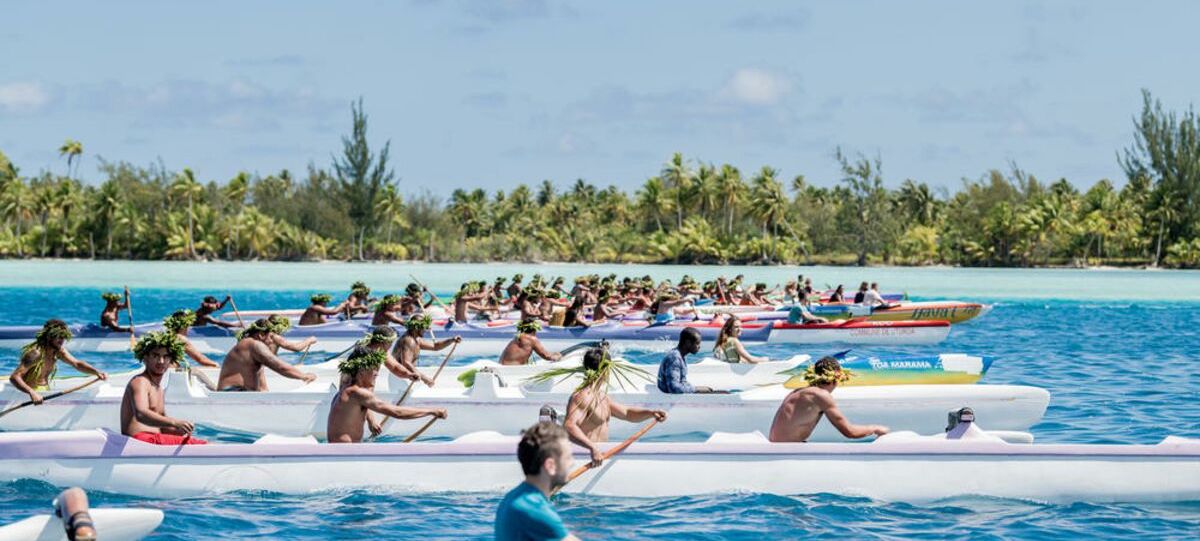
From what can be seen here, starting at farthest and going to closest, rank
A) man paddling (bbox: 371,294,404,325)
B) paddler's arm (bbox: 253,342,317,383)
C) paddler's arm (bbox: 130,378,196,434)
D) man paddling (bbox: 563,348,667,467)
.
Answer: man paddling (bbox: 371,294,404,325), paddler's arm (bbox: 253,342,317,383), man paddling (bbox: 563,348,667,467), paddler's arm (bbox: 130,378,196,434)

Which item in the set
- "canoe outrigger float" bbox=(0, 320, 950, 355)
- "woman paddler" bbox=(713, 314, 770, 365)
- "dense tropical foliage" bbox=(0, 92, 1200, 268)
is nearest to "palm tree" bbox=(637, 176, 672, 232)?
"dense tropical foliage" bbox=(0, 92, 1200, 268)

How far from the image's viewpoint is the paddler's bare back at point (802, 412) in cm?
1242

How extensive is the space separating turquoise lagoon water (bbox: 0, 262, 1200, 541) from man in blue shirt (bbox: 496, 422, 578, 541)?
436cm

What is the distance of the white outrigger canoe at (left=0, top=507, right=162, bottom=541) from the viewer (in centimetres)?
827

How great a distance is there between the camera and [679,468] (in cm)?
1199

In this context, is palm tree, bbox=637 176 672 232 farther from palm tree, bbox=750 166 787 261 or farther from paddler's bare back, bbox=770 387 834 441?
paddler's bare back, bbox=770 387 834 441

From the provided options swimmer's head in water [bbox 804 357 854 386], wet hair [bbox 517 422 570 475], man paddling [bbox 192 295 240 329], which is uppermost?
wet hair [bbox 517 422 570 475]

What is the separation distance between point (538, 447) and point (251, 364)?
10.5m

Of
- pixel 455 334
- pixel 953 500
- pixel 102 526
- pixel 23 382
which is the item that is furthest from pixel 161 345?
pixel 455 334

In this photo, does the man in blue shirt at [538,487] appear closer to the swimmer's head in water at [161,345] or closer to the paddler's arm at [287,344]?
the swimmer's head in water at [161,345]

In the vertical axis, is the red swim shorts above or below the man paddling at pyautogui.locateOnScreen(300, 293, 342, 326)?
below

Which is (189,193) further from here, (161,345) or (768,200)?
(161,345)

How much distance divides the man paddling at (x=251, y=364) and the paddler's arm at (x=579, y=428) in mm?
5361

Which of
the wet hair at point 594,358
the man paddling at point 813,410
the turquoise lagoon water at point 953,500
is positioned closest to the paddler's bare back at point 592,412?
the wet hair at point 594,358
